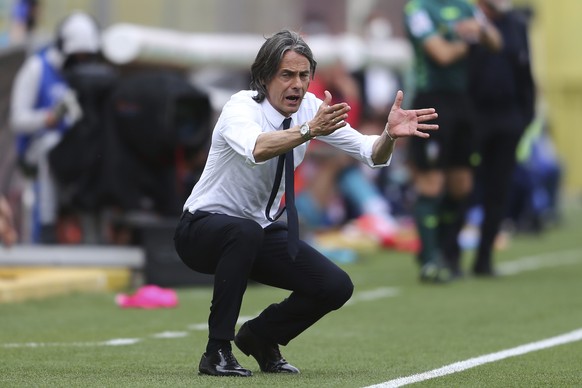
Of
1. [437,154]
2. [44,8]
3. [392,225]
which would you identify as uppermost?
[44,8]

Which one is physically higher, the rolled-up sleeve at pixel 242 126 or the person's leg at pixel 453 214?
the rolled-up sleeve at pixel 242 126

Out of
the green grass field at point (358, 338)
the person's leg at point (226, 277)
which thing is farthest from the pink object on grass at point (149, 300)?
the person's leg at point (226, 277)

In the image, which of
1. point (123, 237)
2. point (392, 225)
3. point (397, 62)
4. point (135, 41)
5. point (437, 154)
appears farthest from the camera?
point (397, 62)

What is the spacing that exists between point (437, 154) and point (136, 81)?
8.77ft

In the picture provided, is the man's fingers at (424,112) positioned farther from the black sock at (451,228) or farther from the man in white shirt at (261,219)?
the black sock at (451,228)

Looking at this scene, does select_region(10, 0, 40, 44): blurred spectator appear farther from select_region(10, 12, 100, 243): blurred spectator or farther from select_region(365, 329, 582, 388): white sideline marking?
select_region(365, 329, 582, 388): white sideline marking

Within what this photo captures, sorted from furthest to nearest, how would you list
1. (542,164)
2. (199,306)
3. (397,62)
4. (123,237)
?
(542,164)
(397,62)
(123,237)
(199,306)

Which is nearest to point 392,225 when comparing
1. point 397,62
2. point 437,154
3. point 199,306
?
point 397,62

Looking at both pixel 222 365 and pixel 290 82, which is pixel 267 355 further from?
pixel 290 82

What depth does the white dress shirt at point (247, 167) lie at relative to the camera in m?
6.93

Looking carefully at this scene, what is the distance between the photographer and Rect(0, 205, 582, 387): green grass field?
22.7ft

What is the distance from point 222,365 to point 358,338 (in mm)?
2142

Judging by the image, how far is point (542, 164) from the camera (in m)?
23.0

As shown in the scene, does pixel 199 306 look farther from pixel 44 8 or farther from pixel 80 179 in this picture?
pixel 44 8
